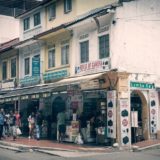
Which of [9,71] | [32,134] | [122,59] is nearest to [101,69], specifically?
[122,59]

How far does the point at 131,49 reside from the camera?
20.2 metres

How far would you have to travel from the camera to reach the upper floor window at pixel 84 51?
21938mm

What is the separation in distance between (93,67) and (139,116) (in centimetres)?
348

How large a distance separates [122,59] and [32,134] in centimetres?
782

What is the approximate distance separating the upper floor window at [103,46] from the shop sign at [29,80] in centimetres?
630

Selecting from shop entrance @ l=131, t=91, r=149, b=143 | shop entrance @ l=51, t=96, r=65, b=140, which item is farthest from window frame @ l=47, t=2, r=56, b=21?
shop entrance @ l=131, t=91, r=149, b=143

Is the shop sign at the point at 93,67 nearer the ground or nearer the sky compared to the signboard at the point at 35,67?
nearer the ground

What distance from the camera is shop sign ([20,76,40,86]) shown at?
25.9m

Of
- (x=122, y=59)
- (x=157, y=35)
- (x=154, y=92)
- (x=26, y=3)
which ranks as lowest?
(x=154, y=92)

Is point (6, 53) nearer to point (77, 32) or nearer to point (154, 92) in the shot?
point (77, 32)

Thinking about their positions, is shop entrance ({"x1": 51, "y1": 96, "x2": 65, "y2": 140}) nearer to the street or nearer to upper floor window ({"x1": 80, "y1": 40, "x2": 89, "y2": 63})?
upper floor window ({"x1": 80, "y1": 40, "x2": 89, "y2": 63})

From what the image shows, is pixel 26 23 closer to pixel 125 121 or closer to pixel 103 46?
pixel 103 46

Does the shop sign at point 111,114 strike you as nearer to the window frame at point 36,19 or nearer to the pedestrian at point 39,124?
the pedestrian at point 39,124

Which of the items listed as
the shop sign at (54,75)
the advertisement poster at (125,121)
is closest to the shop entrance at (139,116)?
the advertisement poster at (125,121)
